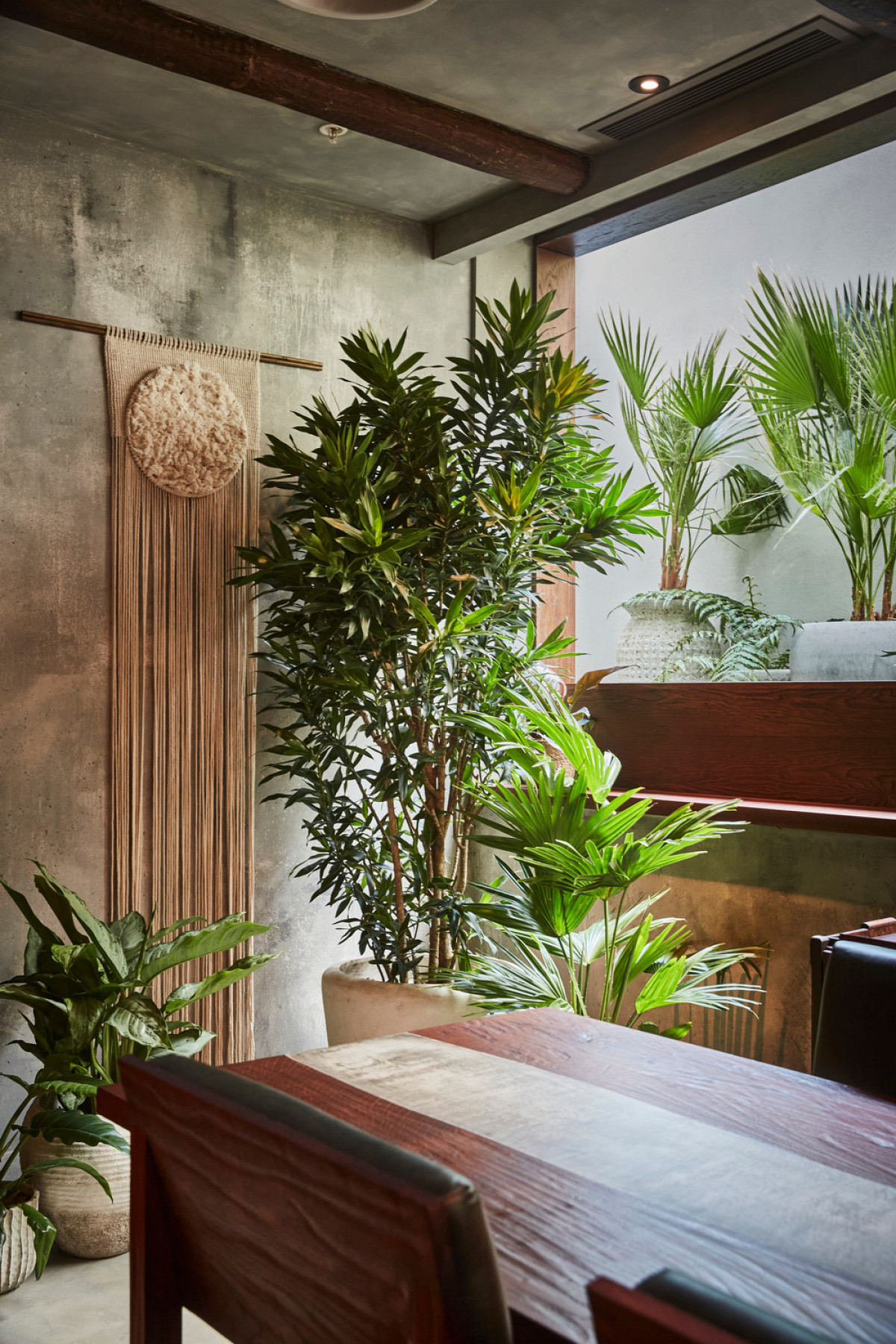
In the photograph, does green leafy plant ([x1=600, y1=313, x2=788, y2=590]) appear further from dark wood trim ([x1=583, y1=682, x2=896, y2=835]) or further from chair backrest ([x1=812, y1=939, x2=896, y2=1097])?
chair backrest ([x1=812, y1=939, x2=896, y2=1097])

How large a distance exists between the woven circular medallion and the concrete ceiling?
740 millimetres

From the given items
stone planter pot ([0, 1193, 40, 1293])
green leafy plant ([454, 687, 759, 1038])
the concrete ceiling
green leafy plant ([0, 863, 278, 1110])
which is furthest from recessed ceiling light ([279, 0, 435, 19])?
stone planter pot ([0, 1193, 40, 1293])

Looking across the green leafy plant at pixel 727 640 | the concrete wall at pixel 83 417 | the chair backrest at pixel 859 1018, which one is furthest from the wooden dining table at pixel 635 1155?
the green leafy plant at pixel 727 640

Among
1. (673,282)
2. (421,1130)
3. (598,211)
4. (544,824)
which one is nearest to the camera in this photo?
(421,1130)

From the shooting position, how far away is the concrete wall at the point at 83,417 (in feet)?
11.1

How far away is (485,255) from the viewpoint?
175 inches

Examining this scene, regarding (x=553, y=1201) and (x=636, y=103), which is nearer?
(x=553, y=1201)

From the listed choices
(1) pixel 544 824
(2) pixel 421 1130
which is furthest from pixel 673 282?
(2) pixel 421 1130

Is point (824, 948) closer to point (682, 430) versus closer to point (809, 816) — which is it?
point (809, 816)

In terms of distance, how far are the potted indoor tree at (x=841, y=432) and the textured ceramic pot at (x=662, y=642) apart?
1.58 feet

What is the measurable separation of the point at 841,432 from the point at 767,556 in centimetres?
156

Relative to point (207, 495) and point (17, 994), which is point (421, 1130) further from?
point (207, 495)

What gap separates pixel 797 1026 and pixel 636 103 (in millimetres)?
2715

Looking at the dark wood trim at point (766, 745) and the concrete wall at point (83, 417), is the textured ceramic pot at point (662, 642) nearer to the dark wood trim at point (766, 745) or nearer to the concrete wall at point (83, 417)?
the dark wood trim at point (766, 745)
